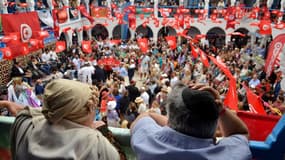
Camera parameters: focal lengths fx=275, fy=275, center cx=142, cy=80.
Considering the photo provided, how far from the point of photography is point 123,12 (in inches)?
759

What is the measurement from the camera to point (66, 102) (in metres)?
1.12

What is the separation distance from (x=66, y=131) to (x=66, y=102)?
0.39 feet

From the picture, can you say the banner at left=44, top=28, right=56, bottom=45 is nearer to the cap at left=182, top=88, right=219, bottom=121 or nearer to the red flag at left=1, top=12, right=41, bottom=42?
the red flag at left=1, top=12, right=41, bottom=42

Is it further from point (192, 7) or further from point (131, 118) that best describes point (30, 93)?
point (192, 7)

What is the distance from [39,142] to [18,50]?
8.05 metres

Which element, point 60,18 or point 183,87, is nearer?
point 183,87

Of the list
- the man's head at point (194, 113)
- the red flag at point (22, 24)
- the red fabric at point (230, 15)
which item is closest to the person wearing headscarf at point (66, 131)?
the man's head at point (194, 113)

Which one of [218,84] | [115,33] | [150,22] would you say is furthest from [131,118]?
[115,33]

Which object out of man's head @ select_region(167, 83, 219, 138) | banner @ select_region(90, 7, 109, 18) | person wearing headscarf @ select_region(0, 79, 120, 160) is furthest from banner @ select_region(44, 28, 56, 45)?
man's head @ select_region(167, 83, 219, 138)

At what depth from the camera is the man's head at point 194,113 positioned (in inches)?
42.6

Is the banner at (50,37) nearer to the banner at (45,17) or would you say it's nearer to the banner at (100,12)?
the banner at (45,17)

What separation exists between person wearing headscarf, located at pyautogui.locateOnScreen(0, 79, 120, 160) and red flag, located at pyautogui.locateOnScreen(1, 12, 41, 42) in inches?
295

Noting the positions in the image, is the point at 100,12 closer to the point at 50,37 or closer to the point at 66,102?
the point at 50,37

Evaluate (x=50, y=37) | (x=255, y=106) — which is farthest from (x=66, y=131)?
(x=50, y=37)
